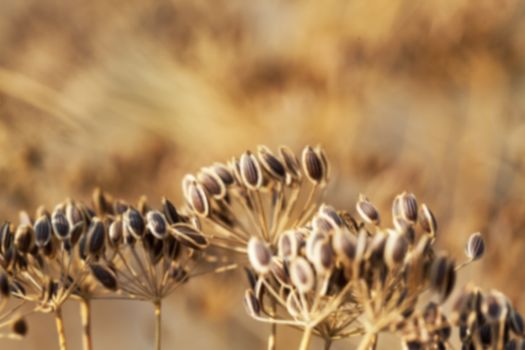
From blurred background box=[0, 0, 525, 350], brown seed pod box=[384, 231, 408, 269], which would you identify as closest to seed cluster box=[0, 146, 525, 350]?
brown seed pod box=[384, 231, 408, 269]

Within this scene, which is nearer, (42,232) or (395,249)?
(395,249)

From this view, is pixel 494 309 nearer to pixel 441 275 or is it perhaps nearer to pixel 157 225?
pixel 441 275

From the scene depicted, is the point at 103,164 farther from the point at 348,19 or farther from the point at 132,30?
the point at 348,19

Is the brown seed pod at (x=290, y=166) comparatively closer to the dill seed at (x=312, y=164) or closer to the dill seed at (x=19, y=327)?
the dill seed at (x=312, y=164)

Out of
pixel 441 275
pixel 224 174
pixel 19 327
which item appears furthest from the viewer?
pixel 224 174

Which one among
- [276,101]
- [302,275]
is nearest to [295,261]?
[302,275]

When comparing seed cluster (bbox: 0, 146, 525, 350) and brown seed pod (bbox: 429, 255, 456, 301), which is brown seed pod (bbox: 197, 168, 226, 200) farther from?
brown seed pod (bbox: 429, 255, 456, 301)

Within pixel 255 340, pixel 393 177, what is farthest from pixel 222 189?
pixel 255 340
